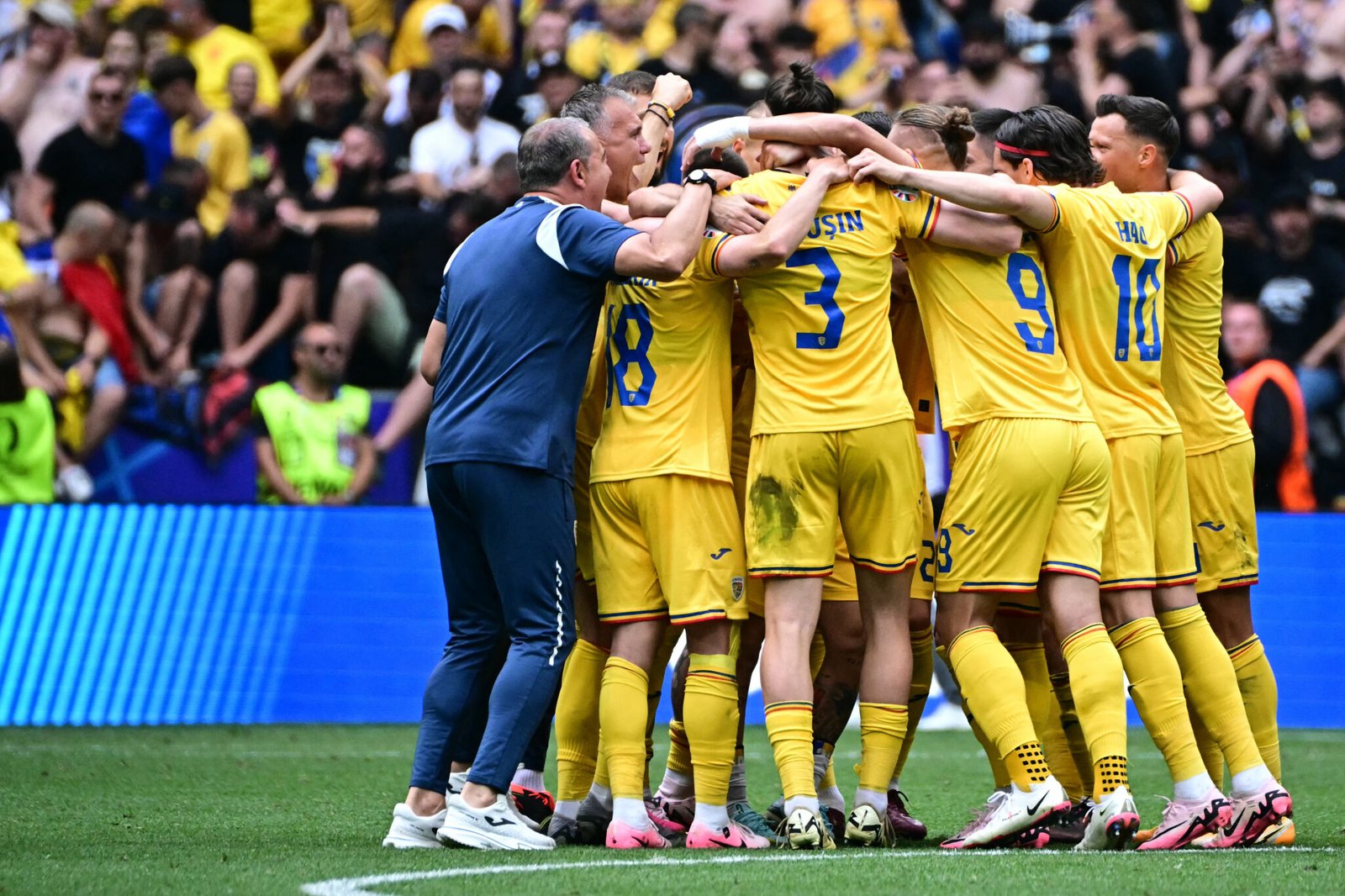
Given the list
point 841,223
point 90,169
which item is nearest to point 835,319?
point 841,223

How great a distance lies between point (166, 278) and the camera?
12.8 m

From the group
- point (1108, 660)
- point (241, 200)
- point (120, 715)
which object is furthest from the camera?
point (241, 200)

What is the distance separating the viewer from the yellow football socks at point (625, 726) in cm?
628

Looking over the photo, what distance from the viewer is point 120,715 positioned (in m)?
10.8

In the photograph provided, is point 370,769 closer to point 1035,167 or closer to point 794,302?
point 794,302

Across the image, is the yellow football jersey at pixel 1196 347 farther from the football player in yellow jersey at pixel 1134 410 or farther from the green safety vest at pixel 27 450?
the green safety vest at pixel 27 450

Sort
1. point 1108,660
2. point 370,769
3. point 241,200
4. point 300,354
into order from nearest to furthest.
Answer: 1. point 1108,660
2. point 370,769
3. point 300,354
4. point 241,200

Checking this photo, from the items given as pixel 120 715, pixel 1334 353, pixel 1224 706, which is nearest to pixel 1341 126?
pixel 1334 353

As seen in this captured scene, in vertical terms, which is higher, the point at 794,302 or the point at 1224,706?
the point at 794,302

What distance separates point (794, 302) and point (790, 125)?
0.64m

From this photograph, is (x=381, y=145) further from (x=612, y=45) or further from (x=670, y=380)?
(x=670, y=380)

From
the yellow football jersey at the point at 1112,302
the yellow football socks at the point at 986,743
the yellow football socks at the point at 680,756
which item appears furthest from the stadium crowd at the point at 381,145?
the yellow football socks at the point at 986,743

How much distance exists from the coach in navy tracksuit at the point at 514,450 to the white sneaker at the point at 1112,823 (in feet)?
6.07

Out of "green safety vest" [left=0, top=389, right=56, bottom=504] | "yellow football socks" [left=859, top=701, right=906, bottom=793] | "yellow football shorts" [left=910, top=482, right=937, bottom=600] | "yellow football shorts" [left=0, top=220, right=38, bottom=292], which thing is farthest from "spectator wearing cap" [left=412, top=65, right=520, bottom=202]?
"yellow football socks" [left=859, top=701, right=906, bottom=793]
